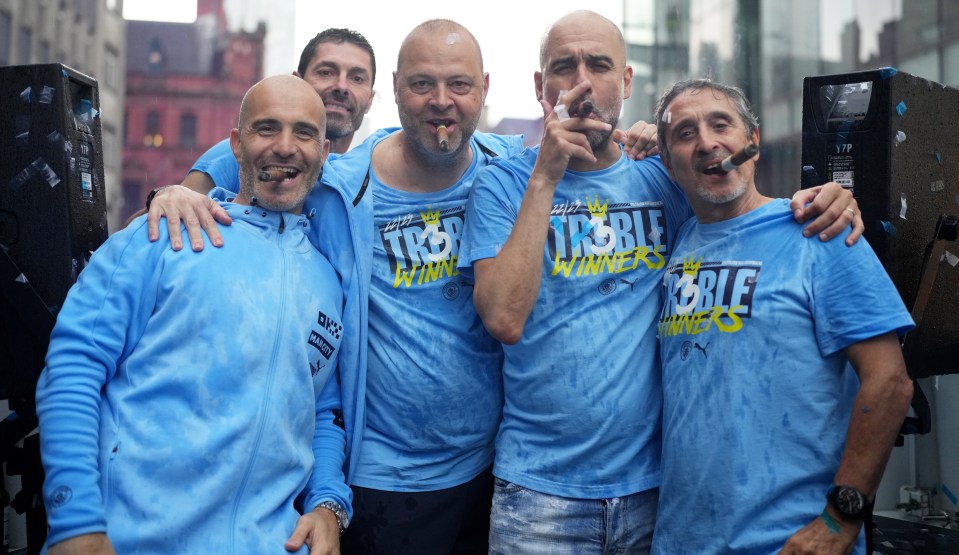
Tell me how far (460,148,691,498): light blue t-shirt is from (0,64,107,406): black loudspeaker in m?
1.15

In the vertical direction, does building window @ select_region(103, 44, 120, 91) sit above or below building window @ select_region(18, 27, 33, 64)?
above

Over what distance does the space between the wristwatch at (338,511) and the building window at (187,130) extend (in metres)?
42.3

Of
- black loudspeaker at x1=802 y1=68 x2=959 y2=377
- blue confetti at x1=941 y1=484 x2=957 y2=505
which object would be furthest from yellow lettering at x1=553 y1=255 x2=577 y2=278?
blue confetti at x1=941 y1=484 x2=957 y2=505

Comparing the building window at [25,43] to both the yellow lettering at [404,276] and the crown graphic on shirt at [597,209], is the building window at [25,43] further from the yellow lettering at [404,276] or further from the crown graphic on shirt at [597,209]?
the crown graphic on shirt at [597,209]

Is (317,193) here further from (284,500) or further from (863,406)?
(863,406)

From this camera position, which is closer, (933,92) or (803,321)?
(803,321)

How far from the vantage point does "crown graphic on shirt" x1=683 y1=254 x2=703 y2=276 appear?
7.47ft

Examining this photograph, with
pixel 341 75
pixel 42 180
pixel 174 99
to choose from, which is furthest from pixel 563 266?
pixel 174 99

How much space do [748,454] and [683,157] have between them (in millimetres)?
815

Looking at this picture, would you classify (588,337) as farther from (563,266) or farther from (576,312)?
(563,266)

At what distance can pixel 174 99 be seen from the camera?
41594 mm

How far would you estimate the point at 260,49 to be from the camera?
40.5m

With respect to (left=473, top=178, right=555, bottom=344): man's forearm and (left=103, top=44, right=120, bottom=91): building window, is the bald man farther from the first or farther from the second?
(left=103, top=44, right=120, bottom=91): building window

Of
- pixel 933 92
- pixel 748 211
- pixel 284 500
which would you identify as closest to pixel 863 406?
pixel 748 211
